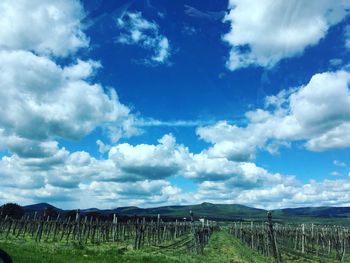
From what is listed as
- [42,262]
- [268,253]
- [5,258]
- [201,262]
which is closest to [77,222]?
[268,253]

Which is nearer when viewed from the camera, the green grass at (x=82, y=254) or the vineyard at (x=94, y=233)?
the green grass at (x=82, y=254)

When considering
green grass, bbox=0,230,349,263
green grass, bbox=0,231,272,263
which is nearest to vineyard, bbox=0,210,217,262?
green grass, bbox=0,230,349,263

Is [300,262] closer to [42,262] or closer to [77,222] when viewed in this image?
[77,222]

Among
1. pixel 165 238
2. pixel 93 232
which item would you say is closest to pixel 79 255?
pixel 93 232

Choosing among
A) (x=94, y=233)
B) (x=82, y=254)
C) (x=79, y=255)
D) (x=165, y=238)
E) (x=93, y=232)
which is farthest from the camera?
(x=165, y=238)

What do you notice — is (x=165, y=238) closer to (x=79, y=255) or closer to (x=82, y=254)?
(x=82, y=254)

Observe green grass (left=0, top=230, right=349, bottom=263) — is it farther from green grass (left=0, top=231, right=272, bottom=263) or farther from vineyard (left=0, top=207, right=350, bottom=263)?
vineyard (left=0, top=207, right=350, bottom=263)

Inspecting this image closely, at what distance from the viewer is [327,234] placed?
77.8 m

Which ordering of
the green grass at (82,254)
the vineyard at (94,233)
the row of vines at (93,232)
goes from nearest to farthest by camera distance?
the green grass at (82,254) < the vineyard at (94,233) < the row of vines at (93,232)

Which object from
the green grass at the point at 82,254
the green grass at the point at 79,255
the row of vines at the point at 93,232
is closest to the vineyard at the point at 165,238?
the row of vines at the point at 93,232

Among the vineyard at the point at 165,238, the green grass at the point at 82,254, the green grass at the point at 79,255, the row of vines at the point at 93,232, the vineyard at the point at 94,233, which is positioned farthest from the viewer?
the row of vines at the point at 93,232

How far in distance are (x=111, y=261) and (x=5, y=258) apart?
623 inches

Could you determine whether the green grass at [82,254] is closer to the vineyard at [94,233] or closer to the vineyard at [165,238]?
the vineyard at [165,238]

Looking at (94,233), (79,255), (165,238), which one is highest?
(165,238)
